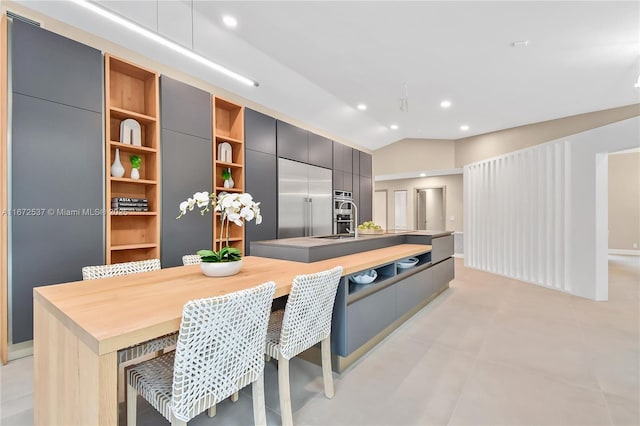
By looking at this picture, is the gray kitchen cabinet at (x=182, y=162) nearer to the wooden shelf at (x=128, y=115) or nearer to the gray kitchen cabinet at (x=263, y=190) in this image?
the wooden shelf at (x=128, y=115)

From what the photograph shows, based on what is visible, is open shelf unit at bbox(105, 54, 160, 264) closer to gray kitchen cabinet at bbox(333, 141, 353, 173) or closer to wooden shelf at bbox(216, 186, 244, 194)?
wooden shelf at bbox(216, 186, 244, 194)

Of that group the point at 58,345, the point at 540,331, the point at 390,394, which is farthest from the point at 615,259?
the point at 58,345

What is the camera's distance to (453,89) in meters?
4.43

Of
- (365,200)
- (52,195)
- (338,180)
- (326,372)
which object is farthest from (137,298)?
(365,200)

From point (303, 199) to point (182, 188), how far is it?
2.26 metres

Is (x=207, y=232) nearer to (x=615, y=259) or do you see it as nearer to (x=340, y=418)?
(x=340, y=418)

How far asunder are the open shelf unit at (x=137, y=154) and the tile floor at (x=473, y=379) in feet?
4.28

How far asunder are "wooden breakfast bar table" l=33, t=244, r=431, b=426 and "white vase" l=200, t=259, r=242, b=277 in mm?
53

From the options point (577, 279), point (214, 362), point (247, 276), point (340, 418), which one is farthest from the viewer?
point (577, 279)

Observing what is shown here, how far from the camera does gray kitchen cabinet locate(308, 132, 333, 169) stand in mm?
5547

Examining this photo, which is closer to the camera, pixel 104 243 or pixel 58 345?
pixel 58 345

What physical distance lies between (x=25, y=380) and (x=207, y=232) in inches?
80.1

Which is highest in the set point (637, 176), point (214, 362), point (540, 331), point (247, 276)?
point (637, 176)

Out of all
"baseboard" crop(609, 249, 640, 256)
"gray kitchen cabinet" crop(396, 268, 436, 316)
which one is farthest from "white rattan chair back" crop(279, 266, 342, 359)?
"baseboard" crop(609, 249, 640, 256)
